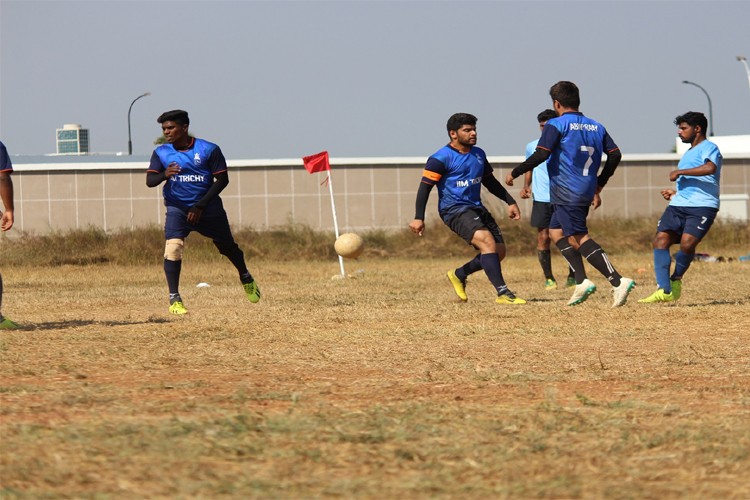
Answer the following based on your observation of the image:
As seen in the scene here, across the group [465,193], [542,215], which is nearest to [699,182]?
[465,193]

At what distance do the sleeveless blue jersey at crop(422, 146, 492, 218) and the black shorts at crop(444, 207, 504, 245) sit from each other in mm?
60

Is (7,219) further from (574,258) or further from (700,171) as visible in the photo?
(700,171)

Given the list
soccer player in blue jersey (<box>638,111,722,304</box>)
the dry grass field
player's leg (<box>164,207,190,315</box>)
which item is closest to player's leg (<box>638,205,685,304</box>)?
soccer player in blue jersey (<box>638,111,722,304</box>)

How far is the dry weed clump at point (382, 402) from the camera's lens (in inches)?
165

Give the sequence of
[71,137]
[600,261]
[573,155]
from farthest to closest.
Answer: [71,137], [573,155], [600,261]

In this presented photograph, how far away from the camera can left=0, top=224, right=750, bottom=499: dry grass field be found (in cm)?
418

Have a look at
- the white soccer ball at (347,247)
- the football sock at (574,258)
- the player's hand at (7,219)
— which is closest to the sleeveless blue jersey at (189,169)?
the player's hand at (7,219)

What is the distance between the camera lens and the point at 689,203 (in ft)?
37.2

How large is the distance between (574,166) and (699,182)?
1.24 metres

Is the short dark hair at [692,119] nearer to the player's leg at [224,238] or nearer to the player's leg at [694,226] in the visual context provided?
the player's leg at [694,226]

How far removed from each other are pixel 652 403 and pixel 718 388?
674mm

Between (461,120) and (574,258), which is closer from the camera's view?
(574,258)

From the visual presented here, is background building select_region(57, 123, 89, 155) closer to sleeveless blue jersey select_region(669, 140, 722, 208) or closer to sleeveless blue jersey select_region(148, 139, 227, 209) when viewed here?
sleeveless blue jersey select_region(148, 139, 227, 209)

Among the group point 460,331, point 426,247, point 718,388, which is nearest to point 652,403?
point 718,388
